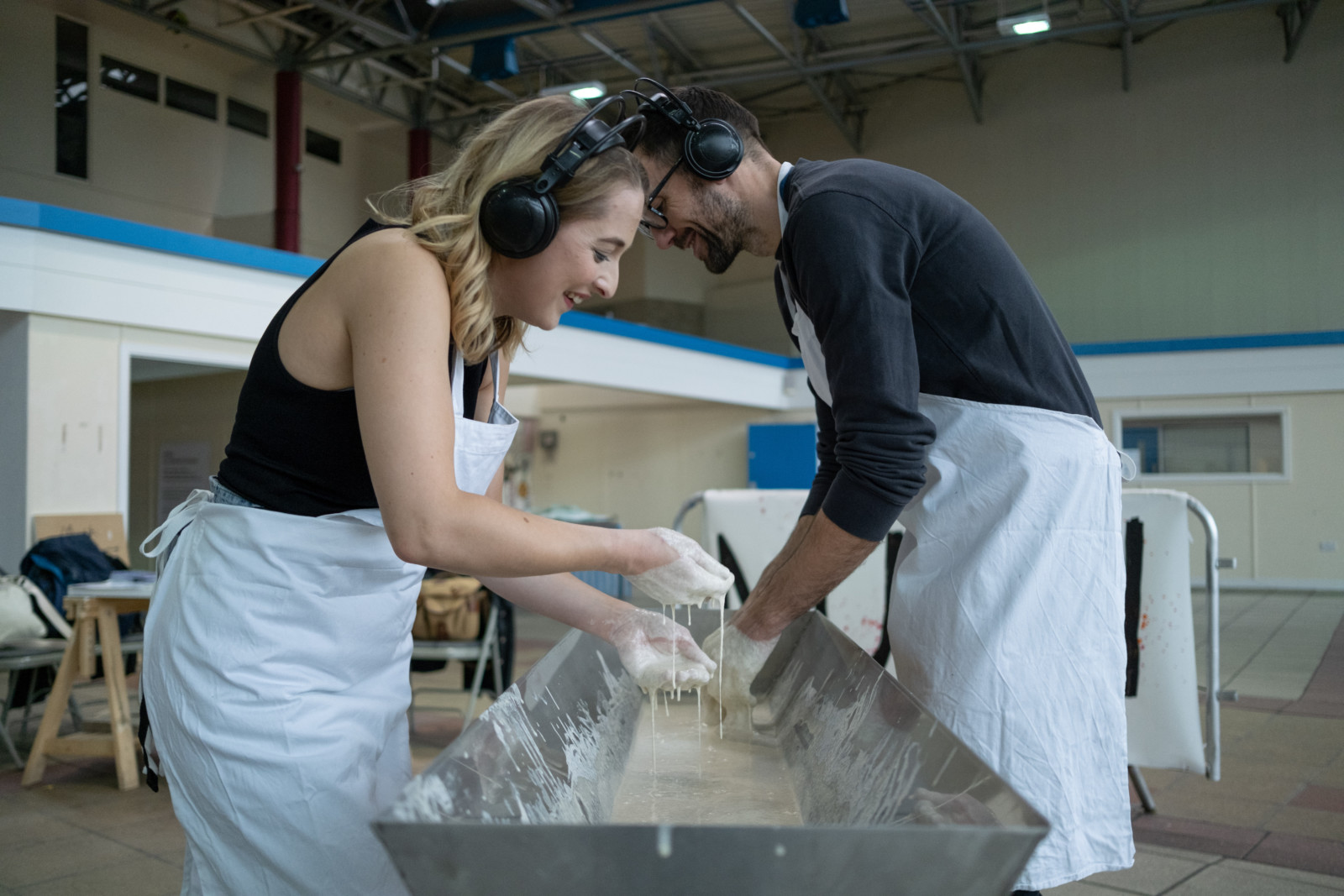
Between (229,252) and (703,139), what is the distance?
239 inches

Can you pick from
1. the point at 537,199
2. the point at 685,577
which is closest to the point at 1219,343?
the point at 685,577

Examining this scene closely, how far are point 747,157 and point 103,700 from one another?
201 inches

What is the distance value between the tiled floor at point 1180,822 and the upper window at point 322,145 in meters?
10.6

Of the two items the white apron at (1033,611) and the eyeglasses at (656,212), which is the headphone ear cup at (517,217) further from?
the white apron at (1033,611)

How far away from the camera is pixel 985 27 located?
13008 mm

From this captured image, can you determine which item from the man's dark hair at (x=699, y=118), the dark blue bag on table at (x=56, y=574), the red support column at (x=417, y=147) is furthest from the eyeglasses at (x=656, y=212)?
the red support column at (x=417, y=147)

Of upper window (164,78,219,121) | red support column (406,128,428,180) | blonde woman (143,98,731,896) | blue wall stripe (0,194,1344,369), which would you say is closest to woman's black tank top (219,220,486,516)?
blonde woman (143,98,731,896)

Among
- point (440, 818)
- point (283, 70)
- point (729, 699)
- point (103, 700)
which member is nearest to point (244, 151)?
point (283, 70)

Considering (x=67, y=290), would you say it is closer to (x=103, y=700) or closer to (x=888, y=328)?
(x=103, y=700)

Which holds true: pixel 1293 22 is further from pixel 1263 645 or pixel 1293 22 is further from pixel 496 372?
pixel 496 372

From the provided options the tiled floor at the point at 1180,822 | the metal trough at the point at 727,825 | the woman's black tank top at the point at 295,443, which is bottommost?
the tiled floor at the point at 1180,822

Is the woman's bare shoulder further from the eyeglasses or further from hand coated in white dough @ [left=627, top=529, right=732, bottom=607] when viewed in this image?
the eyeglasses

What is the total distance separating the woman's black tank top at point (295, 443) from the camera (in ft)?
3.66

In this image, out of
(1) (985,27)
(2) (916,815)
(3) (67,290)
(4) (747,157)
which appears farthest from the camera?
(1) (985,27)
